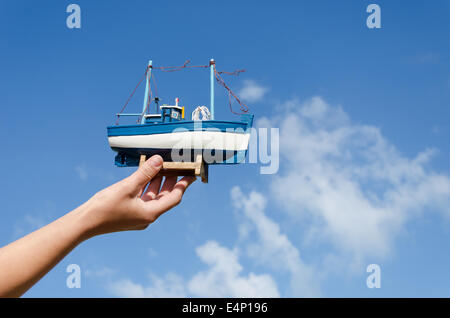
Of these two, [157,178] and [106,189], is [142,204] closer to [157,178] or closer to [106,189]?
[106,189]

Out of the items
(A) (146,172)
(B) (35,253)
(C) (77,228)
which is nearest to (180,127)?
(A) (146,172)

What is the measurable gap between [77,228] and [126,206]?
2.61 feet

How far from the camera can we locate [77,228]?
152 inches

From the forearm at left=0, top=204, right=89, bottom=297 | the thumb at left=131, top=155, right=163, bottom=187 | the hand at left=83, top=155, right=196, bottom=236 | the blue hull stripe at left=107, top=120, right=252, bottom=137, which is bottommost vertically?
the forearm at left=0, top=204, right=89, bottom=297

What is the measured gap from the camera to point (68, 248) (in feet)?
12.3

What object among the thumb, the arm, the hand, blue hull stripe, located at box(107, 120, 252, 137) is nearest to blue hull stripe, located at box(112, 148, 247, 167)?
blue hull stripe, located at box(107, 120, 252, 137)

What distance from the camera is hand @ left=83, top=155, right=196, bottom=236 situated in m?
4.21

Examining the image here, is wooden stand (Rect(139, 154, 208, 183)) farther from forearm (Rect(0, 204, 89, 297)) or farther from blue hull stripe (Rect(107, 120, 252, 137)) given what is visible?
forearm (Rect(0, 204, 89, 297))

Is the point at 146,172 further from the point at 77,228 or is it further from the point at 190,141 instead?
the point at 190,141

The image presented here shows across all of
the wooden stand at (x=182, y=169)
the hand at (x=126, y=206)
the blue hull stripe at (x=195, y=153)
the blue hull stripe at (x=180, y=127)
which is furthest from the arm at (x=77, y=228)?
the blue hull stripe at (x=180, y=127)

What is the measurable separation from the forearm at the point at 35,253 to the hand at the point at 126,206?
28cm

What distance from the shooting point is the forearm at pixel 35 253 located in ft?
10.7
